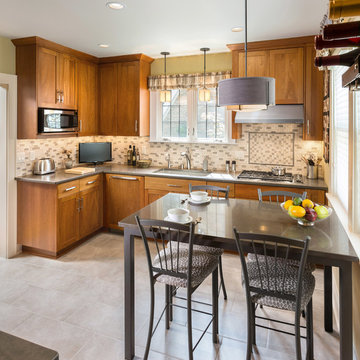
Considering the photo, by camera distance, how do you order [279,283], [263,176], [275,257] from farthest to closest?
[263,176]
[279,283]
[275,257]

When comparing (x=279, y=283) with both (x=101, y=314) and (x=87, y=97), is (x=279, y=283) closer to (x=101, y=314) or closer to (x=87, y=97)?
(x=101, y=314)

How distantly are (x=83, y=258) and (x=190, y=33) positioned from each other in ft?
9.62

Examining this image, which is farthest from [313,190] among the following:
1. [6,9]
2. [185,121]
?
[6,9]

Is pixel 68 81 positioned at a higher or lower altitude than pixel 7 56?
lower

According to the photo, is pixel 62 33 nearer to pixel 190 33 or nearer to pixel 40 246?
pixel 190 33

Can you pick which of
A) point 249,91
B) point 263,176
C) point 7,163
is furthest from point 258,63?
point 7,163

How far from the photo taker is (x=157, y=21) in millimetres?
3182

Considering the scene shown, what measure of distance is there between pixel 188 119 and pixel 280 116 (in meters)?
1.44

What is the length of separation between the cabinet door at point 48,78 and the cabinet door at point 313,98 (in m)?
3.11

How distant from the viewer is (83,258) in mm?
3814

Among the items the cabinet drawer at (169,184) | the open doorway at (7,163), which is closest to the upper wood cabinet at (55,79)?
the open doorway at (7,163)

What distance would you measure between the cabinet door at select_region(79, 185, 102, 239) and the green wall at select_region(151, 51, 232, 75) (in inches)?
80.3

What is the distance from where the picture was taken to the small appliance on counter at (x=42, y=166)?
4.02 meters

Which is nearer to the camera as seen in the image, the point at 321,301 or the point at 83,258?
the point at 321,301
